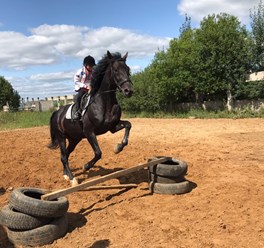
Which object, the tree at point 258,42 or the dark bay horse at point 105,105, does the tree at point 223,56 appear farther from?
the dark bay horse at point 105,105

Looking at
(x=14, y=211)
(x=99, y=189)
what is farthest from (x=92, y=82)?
(x=14, y=211)

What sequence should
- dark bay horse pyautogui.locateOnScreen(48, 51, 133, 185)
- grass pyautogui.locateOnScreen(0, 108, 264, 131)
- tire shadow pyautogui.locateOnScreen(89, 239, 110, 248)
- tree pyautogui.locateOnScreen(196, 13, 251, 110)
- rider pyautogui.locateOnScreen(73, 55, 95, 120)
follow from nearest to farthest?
1. tire shadow pyautogui.locateOnScreen(89, 239, 110, 248)
2. dark bay horse pyautogui.locateOnScreen(48, 51, 133, 185)
3. rider pyautogui.locateOnScreen(73, 55, 95, 120)
4. grass pyautogui.locateOnScreen(0, 108, 264, 131)
5. tree pyautogui.locateOnScreen(196, 13, 251, 110)

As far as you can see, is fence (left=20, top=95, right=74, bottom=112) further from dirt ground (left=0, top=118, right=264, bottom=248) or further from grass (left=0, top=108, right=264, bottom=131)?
dirt ground (left=0, top=118, right=264, bottom=248)

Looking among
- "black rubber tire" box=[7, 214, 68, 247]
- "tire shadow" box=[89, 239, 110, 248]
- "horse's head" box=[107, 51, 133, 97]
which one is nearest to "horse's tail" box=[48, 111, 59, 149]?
"horse's head" box=[107, 51, 133, 97]

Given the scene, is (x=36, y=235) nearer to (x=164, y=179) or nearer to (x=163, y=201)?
(x=163, y=201)

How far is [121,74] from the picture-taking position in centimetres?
708

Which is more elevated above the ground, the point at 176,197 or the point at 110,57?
the point at 110,57

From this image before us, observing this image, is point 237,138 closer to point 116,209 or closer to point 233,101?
point 116,209

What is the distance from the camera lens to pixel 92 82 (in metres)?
7.88

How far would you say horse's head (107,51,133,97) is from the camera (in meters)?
6.84

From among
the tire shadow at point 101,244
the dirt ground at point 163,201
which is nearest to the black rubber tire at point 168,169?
the dirt ground at point 163,201

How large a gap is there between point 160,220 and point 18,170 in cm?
529

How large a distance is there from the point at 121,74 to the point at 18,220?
3.53 meters

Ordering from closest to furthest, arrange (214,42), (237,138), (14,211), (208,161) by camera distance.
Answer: (14,211), (208,161), (237,138), (214,42)
